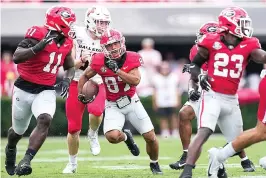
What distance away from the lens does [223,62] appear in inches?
284

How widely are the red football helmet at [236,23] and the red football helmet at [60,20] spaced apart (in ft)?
5.41

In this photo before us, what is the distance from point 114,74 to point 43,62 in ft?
2.36

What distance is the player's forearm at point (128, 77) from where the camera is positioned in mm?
7789

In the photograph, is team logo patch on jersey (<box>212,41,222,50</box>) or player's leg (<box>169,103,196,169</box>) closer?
team logo patch on jersey (<box>212,41,222,50</box>)

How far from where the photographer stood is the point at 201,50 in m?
7.26

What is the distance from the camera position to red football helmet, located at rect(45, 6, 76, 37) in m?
8.06

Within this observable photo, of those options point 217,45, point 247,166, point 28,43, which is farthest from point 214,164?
point 28,43

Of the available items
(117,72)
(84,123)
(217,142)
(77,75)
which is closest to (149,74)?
(84,123)

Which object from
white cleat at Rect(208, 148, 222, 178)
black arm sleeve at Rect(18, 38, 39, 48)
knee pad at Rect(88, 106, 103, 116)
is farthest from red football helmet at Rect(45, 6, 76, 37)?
white cleat at Rect(208, 148, 222, 178)

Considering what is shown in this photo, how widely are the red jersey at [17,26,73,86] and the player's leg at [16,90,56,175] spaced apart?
0.54 feet

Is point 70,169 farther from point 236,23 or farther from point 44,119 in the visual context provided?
point 236,23

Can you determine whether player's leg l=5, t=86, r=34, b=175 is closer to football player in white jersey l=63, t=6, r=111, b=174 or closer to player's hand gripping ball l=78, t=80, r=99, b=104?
player's hand gripping ball l=78, t=80, r=99, b=104

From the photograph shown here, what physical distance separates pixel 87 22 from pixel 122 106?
121 centimetres

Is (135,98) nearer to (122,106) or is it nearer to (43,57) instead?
(122,106)
